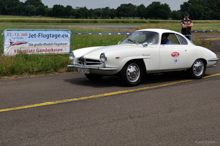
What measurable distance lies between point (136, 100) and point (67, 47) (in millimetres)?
7315

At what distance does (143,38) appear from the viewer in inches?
352

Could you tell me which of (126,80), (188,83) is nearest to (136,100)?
(126,80)

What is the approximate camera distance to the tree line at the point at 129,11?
134000 mm

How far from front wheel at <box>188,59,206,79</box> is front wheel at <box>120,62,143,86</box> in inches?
72.0

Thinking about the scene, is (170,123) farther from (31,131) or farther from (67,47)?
(67,47)

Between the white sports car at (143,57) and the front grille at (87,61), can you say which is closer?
the white sports car at (143,57)

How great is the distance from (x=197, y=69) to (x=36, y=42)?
252 inches

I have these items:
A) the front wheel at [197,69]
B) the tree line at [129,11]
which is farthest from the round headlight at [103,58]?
the tree line at [129,11]

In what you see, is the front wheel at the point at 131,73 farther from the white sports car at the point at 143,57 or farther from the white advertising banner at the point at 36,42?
the white advertising banner at the point at 36,42

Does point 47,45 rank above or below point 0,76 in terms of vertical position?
above

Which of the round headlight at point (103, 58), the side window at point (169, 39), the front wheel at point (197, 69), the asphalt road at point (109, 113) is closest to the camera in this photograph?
the asphalt road at point (109, 113)

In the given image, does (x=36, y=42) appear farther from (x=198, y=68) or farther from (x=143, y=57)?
(x=198, y=68)

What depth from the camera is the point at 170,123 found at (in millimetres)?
5188

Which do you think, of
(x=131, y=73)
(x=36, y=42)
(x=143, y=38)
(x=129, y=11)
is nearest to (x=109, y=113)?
(x=131, y=73)
